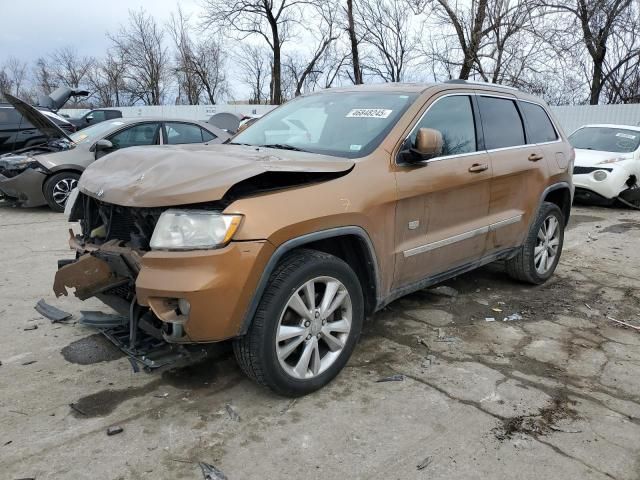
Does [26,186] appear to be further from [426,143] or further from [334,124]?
[426,143]

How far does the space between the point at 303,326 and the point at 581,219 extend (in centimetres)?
785

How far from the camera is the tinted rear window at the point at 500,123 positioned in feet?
14.2

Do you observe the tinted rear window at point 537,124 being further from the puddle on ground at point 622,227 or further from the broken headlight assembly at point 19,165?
the broken headlight assembly at point 19,165

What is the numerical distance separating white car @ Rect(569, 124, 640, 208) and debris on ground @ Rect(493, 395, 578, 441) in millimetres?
8196

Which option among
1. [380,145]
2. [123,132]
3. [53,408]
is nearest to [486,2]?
[123,132]

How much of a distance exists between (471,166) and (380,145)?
3.09 feet

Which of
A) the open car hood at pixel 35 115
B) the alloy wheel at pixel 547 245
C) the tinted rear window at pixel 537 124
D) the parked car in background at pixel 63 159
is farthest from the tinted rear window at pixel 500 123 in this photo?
the open car hood at pixel 35 115

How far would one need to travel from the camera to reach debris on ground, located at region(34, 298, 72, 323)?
4020mm

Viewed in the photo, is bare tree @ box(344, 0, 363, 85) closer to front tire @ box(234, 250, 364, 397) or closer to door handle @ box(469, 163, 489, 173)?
door handle @ box(469, 163, 489, 173)

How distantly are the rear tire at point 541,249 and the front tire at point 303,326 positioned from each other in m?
2.38

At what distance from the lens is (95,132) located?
9016 mm

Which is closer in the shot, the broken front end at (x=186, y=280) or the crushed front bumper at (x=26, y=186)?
the broken front end at (x=186, y=280)

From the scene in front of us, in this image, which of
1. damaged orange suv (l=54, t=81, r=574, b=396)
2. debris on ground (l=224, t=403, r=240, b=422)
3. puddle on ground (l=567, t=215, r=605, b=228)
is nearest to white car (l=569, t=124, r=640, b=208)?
puddle on ground (l=567, t=215, r=605, b=228)

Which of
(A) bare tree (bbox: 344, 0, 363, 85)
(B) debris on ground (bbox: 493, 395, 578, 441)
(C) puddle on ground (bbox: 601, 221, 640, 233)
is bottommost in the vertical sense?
(B) debris on ground (bbox: 493, 395, 578, 441)
